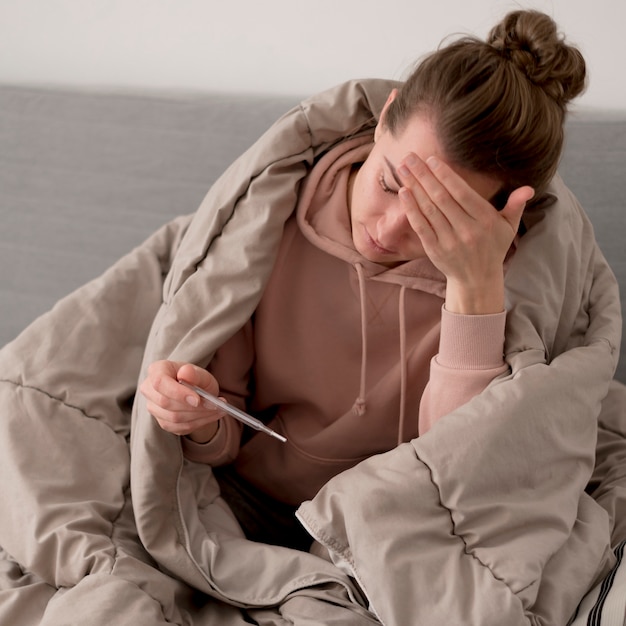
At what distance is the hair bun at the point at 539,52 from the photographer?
0.94m

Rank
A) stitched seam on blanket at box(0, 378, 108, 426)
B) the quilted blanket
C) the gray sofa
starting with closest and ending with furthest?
the quilted blanket → stitched seam on blanket at box(0, 378, 108, 426) → the gray sofa

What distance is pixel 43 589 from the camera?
0.99 meters

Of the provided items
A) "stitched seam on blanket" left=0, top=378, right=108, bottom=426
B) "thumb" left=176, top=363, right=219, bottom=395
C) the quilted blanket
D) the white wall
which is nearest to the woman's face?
the quilted blanket

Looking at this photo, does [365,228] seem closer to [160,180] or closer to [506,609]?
[506,609]

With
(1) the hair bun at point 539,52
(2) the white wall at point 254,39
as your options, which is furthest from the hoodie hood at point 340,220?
(2) the white wall at point 254,39

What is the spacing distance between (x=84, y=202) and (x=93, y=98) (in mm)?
198

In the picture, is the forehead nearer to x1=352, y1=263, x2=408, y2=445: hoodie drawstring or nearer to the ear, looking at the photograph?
the ear

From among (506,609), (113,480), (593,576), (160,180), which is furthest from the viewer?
(160,180)

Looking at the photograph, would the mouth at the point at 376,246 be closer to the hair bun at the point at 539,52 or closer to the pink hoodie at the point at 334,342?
the pink hoodie at the point at 334,342

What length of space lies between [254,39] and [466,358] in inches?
35.0

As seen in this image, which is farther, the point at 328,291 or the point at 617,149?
the point at 617,149

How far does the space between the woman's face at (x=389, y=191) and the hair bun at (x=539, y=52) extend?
0.39 ft

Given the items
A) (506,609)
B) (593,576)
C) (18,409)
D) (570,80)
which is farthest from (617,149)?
(18,409)

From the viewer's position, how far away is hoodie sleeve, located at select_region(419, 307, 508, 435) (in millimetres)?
986
